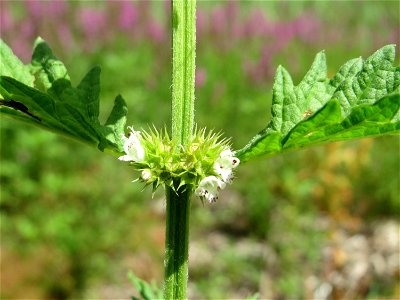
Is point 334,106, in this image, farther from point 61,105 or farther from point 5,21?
point 5,21

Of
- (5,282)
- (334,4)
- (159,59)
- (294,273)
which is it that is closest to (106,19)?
(159,59)

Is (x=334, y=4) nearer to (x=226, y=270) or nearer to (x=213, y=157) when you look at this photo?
(x=226, y=270)

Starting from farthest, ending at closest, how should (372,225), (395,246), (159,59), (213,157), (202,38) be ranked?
(202,38) → (159,59) → (372,225) → (395,246) → (213,157)

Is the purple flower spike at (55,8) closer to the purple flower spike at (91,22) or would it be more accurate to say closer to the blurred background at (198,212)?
the blurred background at (198,212)

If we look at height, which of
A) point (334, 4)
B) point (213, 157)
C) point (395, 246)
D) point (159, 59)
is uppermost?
point (334, 4)


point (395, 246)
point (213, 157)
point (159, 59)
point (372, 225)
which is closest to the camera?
point (213, 157)
